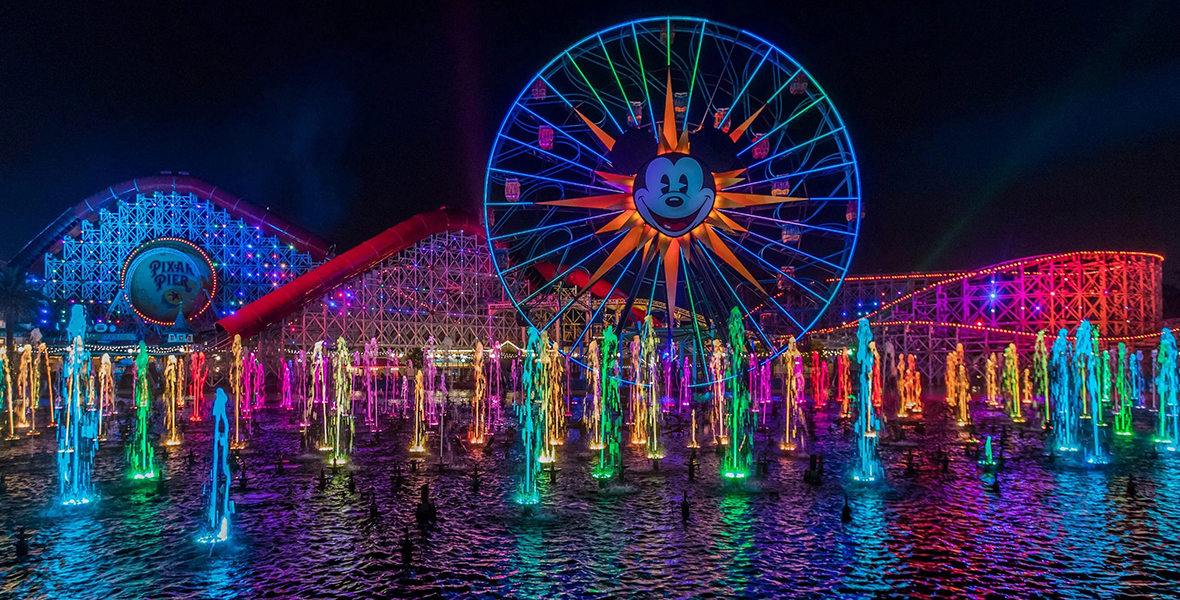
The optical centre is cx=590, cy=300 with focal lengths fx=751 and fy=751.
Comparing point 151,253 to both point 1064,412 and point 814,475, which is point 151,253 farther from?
point 1064,412

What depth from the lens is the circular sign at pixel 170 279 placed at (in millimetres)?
58688

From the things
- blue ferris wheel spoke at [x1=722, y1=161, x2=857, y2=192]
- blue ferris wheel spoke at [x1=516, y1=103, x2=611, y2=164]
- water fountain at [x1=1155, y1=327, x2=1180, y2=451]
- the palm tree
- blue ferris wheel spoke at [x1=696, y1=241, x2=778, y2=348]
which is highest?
blue ferris wheel spoke at [x1=516, y1=103, x2=611, y2=164]

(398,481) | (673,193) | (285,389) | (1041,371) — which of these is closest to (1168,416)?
(1041,371)

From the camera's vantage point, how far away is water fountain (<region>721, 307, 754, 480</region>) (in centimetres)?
1979

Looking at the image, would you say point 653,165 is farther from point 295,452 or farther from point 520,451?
point 295,452

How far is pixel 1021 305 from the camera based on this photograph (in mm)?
53688

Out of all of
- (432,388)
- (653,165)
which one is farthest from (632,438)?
(432,388)

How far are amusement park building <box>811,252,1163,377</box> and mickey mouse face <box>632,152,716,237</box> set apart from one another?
27364mm

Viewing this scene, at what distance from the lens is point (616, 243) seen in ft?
88.5

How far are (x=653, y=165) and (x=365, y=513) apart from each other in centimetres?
1530

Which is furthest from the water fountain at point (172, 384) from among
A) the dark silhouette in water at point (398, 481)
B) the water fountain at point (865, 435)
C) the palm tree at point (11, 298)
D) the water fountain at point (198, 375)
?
the water fountain at point (865, 435)

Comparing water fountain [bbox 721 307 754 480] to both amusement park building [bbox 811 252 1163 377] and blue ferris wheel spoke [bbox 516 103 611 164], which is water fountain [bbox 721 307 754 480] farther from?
amusement park building [bbox 811 252 1163 377]

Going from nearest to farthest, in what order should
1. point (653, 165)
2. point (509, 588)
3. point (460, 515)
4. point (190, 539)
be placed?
1. point (509, 588)
2. point (190, 539)
3. point (460, 515)
4. point (653, 165)

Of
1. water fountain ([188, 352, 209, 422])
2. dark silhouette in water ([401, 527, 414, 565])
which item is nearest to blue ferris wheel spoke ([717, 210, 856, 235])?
dark silhouette in water ([401, 527, 414, 565])
